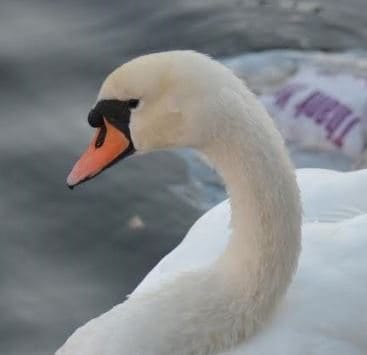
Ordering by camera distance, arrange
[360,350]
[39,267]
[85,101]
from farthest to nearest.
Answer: [85,101]
[39,267]
[360,350]

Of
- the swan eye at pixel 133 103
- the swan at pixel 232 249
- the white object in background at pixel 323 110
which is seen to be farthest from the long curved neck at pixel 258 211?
the white object in background at pixel 323 110

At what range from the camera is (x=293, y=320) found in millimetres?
3695

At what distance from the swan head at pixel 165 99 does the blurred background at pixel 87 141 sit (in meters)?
1.47

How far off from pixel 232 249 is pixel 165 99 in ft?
1.52

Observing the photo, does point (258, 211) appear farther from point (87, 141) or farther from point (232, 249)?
point (87, 141)

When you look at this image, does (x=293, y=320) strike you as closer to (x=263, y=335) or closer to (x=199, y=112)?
(x=263, y=335)

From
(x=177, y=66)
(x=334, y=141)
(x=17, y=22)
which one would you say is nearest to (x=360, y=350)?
(x=177, y=66)

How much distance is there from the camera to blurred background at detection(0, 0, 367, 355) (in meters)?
5.01

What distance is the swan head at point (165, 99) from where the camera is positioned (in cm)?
338

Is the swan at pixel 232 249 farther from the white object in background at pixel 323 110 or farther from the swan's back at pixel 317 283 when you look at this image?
the white object in background at pixel 323 110

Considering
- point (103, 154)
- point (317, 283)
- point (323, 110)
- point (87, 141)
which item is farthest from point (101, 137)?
point (323, 110)

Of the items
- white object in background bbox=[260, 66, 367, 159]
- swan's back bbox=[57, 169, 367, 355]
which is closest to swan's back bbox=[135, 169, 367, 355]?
swan's back bbox=[57, 169, 367, 355]

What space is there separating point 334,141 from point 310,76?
419mm

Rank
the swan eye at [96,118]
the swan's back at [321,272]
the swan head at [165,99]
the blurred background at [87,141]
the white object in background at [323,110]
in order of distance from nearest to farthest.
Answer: the swan head at [165,99], the swan eye at [96,118], the swan's back at [321,272], the blurred background at [87,141], the white object in background at [323,110]
